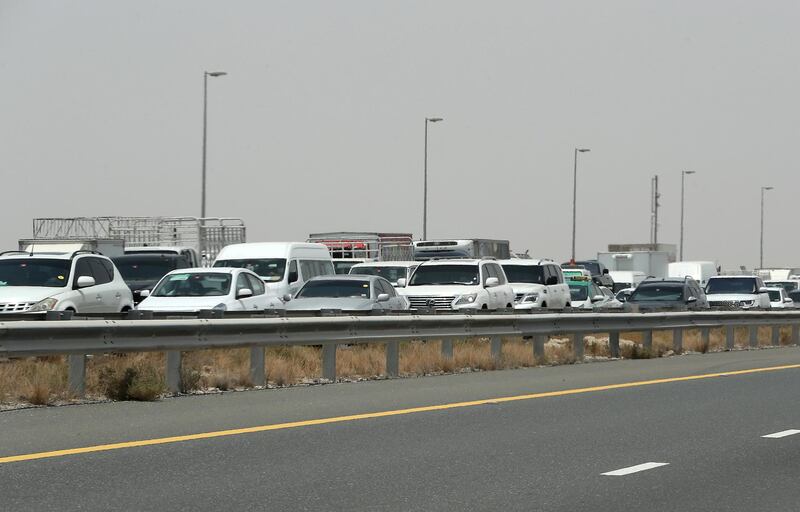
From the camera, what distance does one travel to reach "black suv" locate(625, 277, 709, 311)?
3681 centimetres

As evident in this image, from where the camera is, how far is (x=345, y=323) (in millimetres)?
18953

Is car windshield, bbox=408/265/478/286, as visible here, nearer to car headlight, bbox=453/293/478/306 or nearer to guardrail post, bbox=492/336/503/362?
car headlight, bbox=453/293/478/306

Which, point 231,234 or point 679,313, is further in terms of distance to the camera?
point 231,234

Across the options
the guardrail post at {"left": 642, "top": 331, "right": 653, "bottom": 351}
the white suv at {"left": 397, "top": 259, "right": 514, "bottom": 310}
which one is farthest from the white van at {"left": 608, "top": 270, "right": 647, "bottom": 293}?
the guardrail post at {"left": 642, "top": 331, "right": 653, "bottom": 351}

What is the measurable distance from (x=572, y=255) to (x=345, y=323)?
214ft

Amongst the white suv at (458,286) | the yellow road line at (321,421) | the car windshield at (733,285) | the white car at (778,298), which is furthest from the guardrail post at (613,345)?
Answer: the white car at (778,298)

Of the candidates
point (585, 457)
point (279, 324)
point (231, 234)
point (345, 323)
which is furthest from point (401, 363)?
point (231, 234)

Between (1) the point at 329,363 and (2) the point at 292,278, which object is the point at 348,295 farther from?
(1) the point at 329,363

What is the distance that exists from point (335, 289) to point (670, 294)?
12.3 m

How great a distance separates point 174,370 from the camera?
53.1 feet

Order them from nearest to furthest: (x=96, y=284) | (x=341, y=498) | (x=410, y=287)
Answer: (x=341, y=498) < (x=96, y=284) < (x=410, y=287)

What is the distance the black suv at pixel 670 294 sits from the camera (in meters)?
36.8

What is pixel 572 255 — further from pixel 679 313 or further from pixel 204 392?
pixel 204 392

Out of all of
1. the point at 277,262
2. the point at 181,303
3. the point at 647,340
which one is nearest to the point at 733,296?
the point at 277,262
